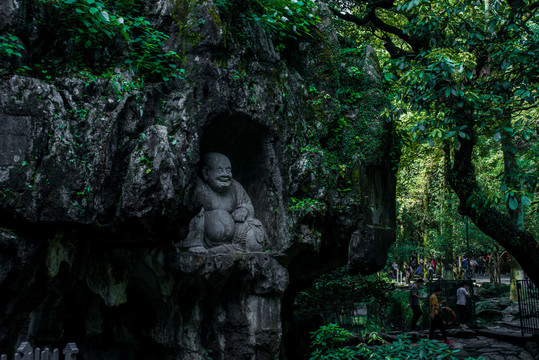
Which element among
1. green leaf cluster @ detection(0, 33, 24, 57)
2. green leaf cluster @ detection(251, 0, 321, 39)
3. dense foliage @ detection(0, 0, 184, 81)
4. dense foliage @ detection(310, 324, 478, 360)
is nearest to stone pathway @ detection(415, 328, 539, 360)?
dense foliage @ detection(310, 324, 478, 360)

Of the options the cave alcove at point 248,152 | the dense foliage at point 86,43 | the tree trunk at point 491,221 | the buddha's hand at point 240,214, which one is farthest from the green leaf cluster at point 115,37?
the tree trunk at point 491,221

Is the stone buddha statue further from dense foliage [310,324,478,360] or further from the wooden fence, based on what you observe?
the wooden fence

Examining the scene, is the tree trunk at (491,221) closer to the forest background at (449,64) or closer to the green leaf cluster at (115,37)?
the forest background at (449,64)

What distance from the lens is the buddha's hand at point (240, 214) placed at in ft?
24.4

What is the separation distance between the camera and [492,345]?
11594 mm

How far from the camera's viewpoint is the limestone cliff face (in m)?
5.25

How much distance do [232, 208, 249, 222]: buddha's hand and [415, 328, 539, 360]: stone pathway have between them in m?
5.49

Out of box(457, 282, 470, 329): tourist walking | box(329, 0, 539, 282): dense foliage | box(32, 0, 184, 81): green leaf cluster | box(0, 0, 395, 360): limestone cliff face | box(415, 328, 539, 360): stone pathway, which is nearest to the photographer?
box(0, 0, 395, 360): limestone cliff face

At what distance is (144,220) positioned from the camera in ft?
17.9

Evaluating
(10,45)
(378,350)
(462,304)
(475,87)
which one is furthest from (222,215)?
(462,304)

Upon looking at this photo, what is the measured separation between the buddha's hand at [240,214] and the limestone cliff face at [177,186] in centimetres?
41

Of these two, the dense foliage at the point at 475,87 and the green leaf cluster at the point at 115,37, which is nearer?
the green leaf cluster at the point at 115,37

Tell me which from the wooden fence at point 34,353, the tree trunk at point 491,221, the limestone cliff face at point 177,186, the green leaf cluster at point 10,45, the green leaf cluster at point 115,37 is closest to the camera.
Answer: the wooden fence at point 34,353

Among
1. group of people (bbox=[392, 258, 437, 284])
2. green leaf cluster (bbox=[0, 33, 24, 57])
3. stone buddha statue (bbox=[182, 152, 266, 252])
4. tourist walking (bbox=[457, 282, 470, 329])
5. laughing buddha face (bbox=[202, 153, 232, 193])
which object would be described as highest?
green leaf cluster (bbox=[0, 33, 24, 57])
